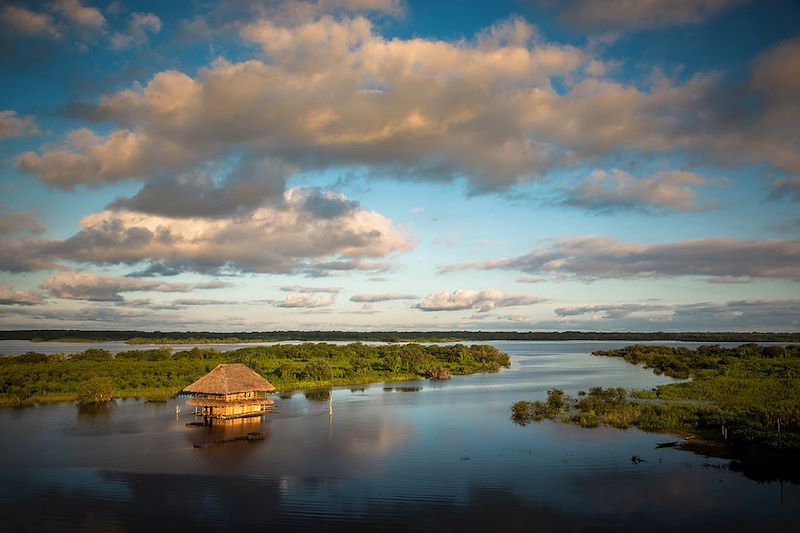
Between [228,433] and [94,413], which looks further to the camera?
[94,413]

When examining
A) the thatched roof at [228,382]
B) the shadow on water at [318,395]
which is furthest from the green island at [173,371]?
the thatched roof at [228,382]

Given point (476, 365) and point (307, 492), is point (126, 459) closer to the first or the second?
point (307, 492)

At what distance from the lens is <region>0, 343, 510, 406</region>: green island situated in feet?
180

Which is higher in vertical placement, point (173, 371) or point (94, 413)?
point (173, 371)

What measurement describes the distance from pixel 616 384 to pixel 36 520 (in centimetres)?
5957

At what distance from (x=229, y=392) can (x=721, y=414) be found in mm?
35465

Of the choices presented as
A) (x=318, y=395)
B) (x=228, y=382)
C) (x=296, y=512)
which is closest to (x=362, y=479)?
(x=296, y=512)

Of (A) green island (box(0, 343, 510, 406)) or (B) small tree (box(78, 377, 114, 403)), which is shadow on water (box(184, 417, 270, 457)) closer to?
(B) small tree (box(78, 377, 114, 403))

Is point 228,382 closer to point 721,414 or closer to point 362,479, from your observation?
point 362,479

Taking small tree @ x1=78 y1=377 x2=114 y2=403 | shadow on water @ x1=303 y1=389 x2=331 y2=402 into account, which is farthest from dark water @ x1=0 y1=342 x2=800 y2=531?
shadow on water @ x1=303 y1=389 x2=331 y2=402

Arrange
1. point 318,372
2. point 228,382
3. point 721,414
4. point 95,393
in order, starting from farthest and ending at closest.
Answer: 1. point 318,372
2. point 95,393
3. point 228,382
4. point 721,414

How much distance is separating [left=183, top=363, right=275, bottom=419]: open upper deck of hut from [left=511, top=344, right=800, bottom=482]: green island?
20844 millimetres

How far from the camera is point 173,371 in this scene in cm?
6644

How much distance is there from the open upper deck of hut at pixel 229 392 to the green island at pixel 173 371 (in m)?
13.6
